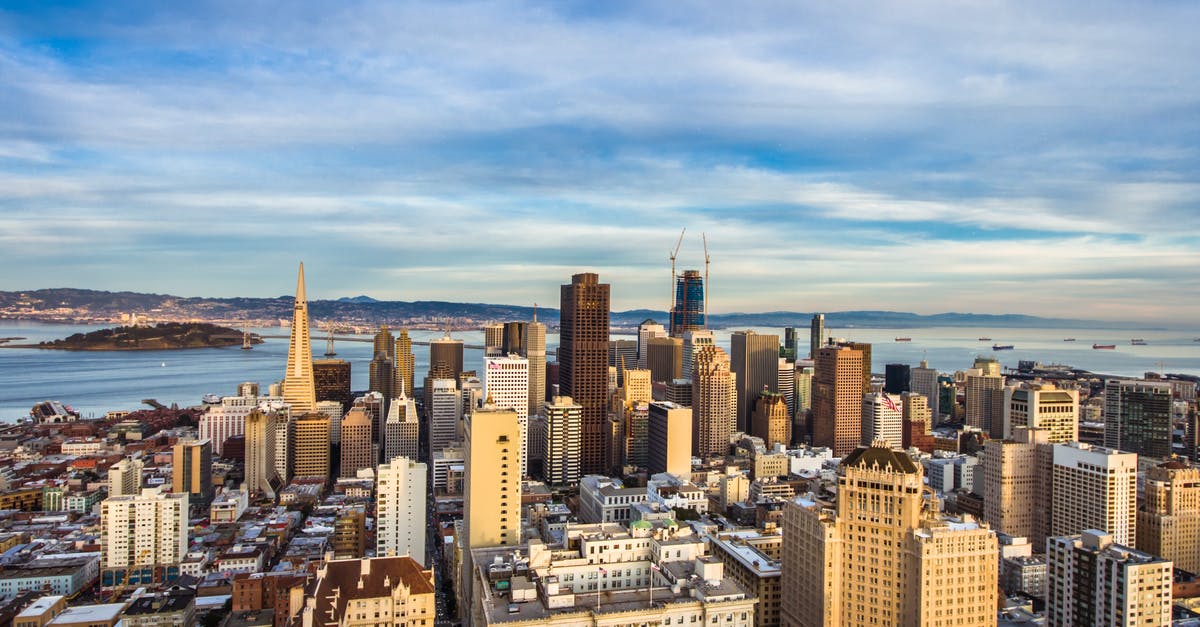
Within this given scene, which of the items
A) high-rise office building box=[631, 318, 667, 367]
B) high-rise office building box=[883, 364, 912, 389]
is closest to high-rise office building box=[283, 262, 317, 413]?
high-rise office building box=[631, 318, 667, 367]

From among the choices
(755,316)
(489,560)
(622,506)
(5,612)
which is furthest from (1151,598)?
(755,316)

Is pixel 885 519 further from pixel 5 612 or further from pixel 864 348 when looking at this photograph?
pixel 864 348

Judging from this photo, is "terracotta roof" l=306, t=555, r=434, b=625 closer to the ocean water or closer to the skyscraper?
the skyscraper

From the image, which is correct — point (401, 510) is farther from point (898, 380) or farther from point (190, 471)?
point (898, 380)

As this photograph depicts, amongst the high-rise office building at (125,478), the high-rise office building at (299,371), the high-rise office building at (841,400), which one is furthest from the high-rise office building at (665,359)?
the high-rise office building at (125,478)

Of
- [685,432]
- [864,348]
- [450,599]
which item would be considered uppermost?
[864,348]

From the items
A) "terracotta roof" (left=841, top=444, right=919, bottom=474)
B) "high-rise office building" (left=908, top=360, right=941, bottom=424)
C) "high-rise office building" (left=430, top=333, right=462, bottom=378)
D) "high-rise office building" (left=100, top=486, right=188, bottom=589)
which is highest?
"terracotta roof" (left=841, top=444, right=919, bottom=474)

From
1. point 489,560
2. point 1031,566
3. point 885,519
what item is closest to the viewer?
point 885,519
